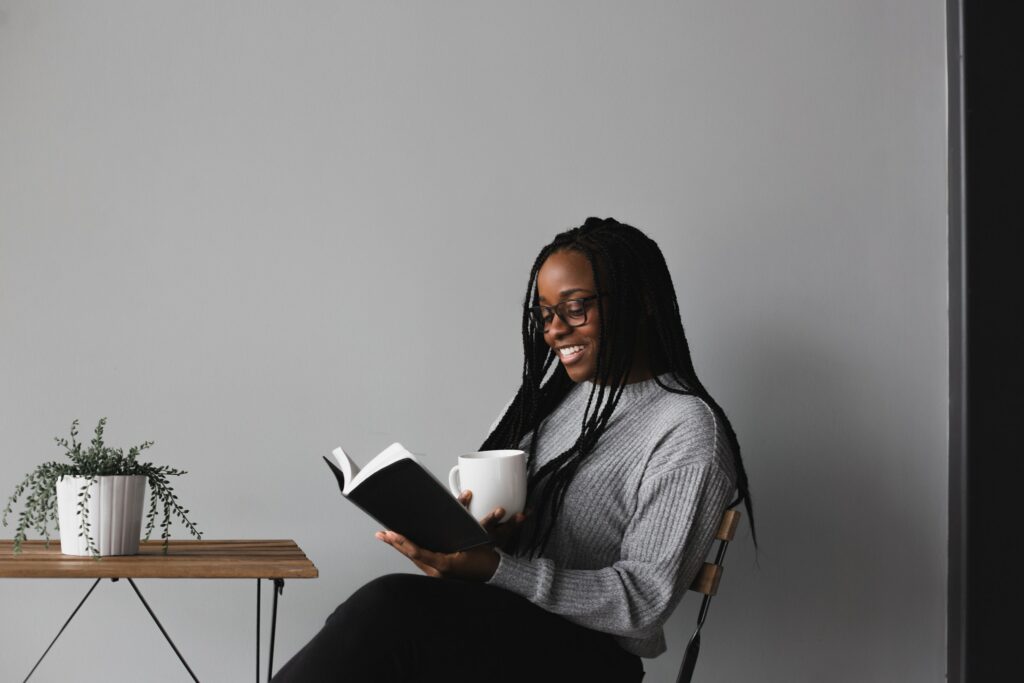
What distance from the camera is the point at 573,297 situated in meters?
1.43

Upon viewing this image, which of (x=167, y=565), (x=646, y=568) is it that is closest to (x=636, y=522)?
(x=646, y=568)

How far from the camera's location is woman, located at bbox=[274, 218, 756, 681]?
1120 millimetres

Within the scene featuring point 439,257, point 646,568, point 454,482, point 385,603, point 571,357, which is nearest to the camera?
point 385,603

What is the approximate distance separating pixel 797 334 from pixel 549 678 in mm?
913

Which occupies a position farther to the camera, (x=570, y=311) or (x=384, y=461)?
(x=570, y=311)

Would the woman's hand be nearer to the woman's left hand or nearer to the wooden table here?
the woman's left hand

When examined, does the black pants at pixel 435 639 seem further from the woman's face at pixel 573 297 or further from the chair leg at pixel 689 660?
the woman's face at pixel 573 297

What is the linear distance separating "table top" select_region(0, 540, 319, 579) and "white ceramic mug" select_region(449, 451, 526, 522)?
232 millimetres

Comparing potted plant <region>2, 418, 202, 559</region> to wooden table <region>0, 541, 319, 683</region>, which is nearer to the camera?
wooden table <region>0, 541, 319, 683</region>

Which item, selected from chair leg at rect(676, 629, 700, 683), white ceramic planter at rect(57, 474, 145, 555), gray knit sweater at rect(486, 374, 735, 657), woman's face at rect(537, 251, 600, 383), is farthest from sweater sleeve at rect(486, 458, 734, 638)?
white ceramic planter at rect(57, 474, 145, 555)

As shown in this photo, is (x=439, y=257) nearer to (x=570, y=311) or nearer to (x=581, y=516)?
(x=570, y=311)

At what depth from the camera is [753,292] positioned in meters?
1.84

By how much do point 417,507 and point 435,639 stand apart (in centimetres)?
15

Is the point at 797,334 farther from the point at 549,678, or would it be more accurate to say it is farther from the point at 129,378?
the point at 129,378
